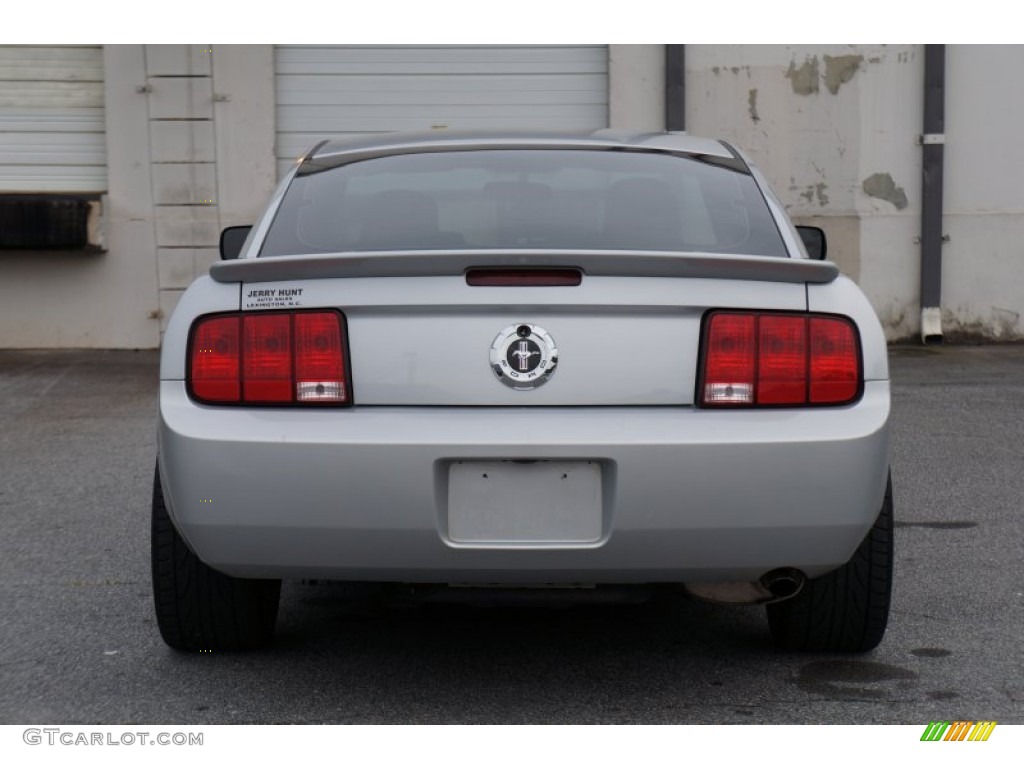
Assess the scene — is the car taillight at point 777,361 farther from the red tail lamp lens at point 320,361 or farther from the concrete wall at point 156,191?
the concrete wall at point 156,191

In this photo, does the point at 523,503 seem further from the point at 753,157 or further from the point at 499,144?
the point at 753,157

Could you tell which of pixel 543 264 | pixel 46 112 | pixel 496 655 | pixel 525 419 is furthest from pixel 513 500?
pixel 46 112

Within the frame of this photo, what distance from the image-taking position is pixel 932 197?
13.2m

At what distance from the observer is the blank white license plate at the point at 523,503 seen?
3383 millimetres

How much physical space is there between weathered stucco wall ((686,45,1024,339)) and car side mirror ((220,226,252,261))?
29.4 ft

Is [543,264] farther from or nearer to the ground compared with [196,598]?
farther from the ground

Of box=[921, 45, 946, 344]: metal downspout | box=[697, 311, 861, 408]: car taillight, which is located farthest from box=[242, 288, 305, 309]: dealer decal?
box=[921, 45, 946, 344]: metal downspout

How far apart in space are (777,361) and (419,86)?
10.3m

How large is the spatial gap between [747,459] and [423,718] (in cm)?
94

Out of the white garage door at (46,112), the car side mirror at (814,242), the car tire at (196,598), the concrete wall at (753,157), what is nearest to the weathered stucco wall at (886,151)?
the concrete wall at (753,157)

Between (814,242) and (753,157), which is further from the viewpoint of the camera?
(753,157)

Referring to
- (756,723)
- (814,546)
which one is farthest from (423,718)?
(814,546)

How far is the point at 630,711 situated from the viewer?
11.8 feet
